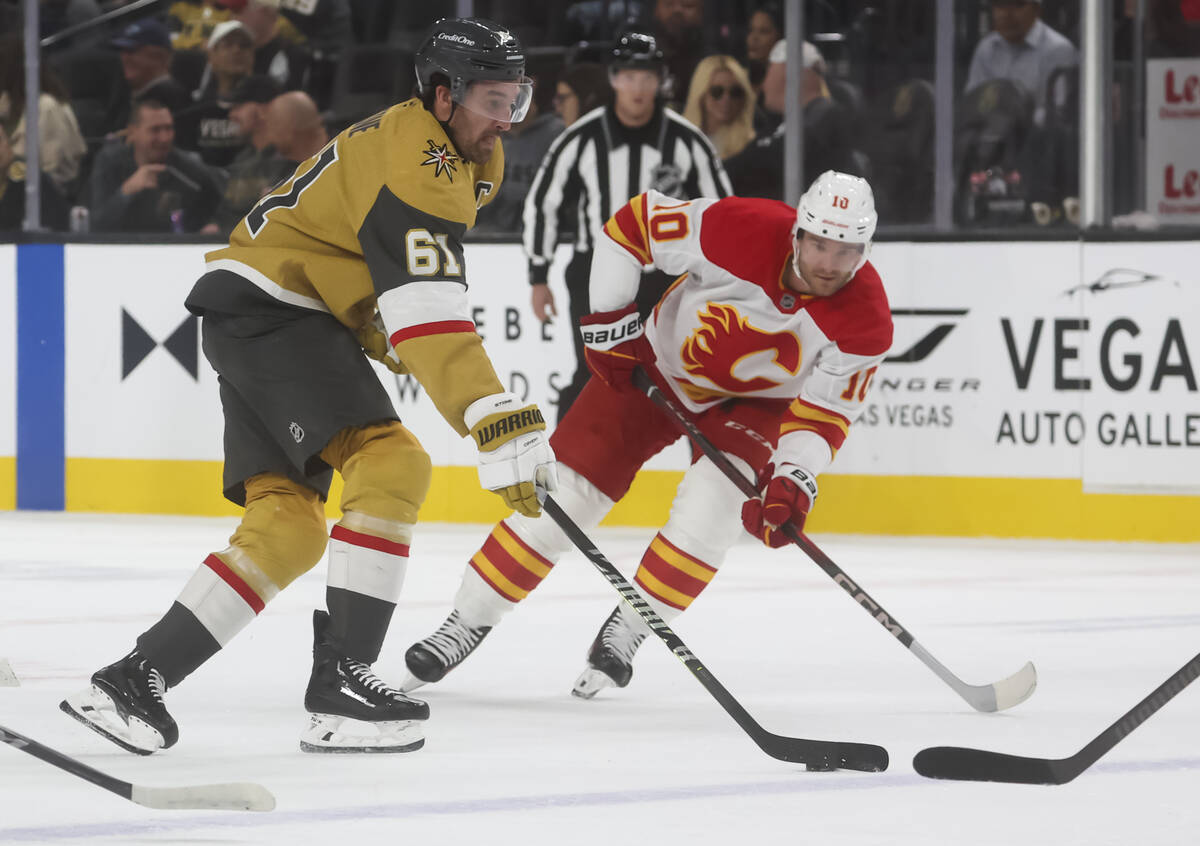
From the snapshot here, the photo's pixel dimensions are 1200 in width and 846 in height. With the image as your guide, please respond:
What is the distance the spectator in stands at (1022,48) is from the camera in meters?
6.35

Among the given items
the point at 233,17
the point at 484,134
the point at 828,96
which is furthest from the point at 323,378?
the point at 233,17

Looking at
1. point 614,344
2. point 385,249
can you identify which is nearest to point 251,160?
point 614,344

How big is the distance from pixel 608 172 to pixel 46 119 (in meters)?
2.13

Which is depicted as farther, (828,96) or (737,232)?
(828,96)

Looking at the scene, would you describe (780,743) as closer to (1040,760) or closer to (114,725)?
(1040,760)

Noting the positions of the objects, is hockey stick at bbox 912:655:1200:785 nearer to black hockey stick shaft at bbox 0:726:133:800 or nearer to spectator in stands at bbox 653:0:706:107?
black hockey stick shaft at bbox 0:726:133:800

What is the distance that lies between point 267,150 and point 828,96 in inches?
75.7

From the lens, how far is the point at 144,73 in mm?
7574

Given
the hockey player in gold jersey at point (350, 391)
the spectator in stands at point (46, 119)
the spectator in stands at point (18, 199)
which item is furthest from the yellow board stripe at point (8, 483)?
the hockey player in gold jersey at point (350, 391)

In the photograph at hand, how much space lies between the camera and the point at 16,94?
7.05 meters

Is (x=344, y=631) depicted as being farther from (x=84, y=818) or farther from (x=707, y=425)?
(x=707, y=425)

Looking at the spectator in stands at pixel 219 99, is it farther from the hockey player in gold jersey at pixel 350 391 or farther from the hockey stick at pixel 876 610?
the hockey player in gold jersey at pixel 350 391

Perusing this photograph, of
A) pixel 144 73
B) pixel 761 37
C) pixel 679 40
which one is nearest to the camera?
pixel 761 37

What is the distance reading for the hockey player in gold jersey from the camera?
300cm
